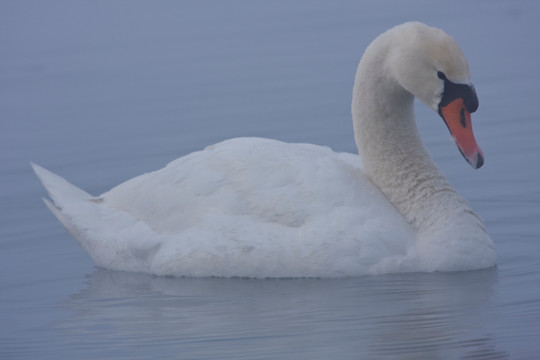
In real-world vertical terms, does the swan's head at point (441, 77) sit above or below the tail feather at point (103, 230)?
above

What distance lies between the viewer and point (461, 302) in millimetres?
7199

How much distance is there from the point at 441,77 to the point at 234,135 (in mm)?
4405

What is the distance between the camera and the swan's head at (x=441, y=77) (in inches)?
303

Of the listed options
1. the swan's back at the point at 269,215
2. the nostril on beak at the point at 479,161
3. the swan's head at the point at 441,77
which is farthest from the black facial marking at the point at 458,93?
the swan's back at the point at 269,215

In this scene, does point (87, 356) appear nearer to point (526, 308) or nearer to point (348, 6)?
point (526, 308)

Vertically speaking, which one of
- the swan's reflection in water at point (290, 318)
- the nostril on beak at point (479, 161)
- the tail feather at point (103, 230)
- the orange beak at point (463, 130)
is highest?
the orange beak at point (463, 130)

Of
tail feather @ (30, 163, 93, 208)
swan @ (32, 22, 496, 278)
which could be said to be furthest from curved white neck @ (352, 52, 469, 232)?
tail feather @ (30, 163, 93, 208)

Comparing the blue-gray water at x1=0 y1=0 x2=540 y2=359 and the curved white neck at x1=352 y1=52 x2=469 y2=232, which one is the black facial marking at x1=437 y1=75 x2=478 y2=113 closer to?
the curved white neck at x1=352 y1=52 x2=469 y2=232

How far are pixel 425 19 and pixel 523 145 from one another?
6.06 metres

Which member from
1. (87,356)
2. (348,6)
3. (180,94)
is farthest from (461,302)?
(348,6)

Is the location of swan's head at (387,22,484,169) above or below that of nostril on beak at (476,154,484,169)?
above

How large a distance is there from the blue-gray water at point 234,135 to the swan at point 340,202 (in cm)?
15

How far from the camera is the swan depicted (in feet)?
25.5

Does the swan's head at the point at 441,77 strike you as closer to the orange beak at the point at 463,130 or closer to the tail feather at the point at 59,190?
the orange beak at the point at 463,130
